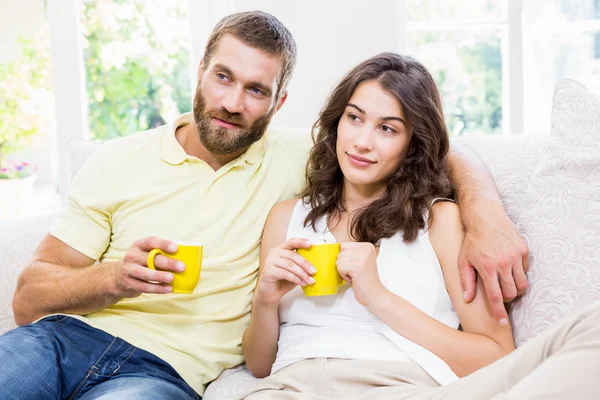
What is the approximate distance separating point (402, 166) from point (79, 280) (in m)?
0.85

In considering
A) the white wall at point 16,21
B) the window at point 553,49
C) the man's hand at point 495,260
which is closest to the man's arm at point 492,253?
the man's hand at point 495,260

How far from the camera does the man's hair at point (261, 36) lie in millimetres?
1848

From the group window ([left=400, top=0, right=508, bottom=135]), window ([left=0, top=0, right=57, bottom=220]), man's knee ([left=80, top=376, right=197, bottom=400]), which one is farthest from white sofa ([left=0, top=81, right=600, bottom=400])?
window ([left=0, top=0, right=57, bottom=220])

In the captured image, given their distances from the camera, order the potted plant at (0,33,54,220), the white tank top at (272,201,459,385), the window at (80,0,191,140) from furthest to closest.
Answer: the potted plant at (0,33,54,220), the window at (80,0,191,140), the white tank top at (272,201,459,385)

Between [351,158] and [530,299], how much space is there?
1.74 ft

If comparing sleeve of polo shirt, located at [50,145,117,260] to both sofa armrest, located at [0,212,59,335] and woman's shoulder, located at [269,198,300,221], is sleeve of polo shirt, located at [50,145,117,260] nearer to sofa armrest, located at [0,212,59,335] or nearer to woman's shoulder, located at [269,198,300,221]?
sofa armrest, located at [0,212,59,335]

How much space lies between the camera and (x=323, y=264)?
1423mm

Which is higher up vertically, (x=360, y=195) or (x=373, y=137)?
(x=373, y=137)

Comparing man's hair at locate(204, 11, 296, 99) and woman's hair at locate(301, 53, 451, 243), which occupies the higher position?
man's hair at locate(204, 11, 296, 99)

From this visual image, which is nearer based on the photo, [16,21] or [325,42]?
[325,42]

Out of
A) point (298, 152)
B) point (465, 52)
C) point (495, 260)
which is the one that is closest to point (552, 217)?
point (495, 260)

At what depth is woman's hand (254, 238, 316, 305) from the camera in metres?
1.42

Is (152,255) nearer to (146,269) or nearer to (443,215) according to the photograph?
(146,269)

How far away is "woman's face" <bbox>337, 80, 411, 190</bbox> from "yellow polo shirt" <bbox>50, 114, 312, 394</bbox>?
271 mm
